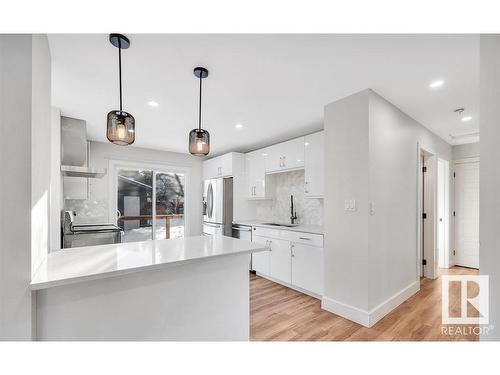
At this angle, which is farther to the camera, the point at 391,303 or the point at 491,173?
the point at 391,303

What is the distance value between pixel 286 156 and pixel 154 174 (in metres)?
2.84

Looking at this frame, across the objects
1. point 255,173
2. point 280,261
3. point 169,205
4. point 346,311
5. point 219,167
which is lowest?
point 346,311

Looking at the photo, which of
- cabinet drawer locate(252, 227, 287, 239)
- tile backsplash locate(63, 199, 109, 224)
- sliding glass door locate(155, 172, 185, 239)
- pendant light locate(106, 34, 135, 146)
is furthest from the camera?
sliding glass door locate(155, 172, 185, 239)

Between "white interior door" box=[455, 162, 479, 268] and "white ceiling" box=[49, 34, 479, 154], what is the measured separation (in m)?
1.51

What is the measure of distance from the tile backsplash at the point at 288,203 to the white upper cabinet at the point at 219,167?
83 cm

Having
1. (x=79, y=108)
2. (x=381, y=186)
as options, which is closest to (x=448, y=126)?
(x=381, y=186)

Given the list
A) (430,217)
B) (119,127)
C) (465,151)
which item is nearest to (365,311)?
(430,217)

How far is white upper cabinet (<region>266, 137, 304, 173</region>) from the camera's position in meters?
3.35

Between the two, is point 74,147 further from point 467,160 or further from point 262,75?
point 467,160

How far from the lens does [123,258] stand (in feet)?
4.31

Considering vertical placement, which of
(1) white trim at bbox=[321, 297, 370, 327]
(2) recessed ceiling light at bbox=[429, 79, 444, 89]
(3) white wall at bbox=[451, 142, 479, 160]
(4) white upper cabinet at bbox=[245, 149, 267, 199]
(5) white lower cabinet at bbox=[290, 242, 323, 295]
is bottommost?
(1) white trim at bbox=[321, 297, 370, 327]

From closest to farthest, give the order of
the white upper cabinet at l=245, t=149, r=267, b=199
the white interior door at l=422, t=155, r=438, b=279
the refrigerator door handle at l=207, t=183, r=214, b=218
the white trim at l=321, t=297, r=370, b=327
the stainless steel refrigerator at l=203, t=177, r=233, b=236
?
1. the white trim at l=321, t=297, r=370, b=327
2. the white interior door at l=422, t=155, r=438, b=279
3. the white upper cabinet at l=245, t=149, r=267, b=199
4. the stainless steel refrigerator at l=203, t=177, r=233, b=236
5. the refrigerator door handle at l=207, t=183, r=214, b=218

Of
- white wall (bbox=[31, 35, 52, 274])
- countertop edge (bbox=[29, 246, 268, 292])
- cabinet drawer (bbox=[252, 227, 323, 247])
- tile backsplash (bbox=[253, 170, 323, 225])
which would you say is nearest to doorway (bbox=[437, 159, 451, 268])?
tile backsplash (bbox=[253, 170, 323, 225])

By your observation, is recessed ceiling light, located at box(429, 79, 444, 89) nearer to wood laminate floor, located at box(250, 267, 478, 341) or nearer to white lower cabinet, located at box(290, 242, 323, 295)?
white lower cabinet, located at box(290, 242, 323, 295)
